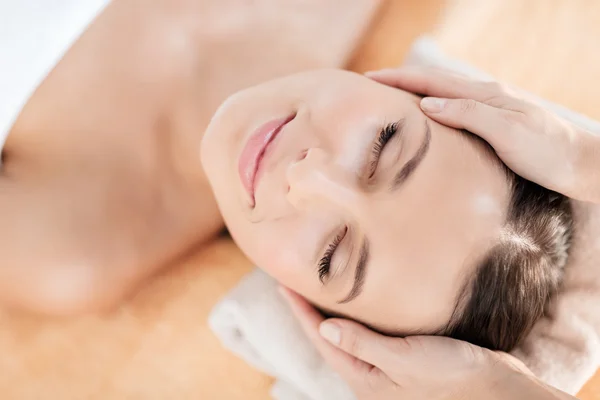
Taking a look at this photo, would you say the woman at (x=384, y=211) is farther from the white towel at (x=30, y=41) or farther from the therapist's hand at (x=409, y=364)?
the white towel at (x=30, y=41)

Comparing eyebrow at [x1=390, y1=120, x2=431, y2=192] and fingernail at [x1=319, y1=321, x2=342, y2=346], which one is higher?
eyebrow at [x1=390, y1=120, x2=431, y2=192]

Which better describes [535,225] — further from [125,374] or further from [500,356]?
[125,374]

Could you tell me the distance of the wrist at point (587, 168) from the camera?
0.91 metres

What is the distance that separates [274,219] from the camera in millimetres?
902

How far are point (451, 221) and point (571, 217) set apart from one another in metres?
0.39

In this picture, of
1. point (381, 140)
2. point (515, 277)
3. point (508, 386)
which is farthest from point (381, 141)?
point (508, 386)

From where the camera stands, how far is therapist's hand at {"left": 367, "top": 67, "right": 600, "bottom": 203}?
89 centimetres

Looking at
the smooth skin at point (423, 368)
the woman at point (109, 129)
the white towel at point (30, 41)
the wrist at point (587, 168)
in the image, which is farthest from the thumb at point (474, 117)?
the white towel at point (30, 41)

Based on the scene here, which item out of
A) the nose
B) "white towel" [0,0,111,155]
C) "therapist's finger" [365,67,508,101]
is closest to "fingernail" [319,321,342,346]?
the nose

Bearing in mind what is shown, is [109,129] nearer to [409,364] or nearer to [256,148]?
[256,148]

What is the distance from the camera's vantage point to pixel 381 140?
2.87 ft

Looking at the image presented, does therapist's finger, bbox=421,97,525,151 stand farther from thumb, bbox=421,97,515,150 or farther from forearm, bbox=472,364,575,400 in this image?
forearm, bbox=472,364,575,400

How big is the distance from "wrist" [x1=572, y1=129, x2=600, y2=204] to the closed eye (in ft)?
1.09

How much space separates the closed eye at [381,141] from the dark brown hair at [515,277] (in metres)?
0.23
